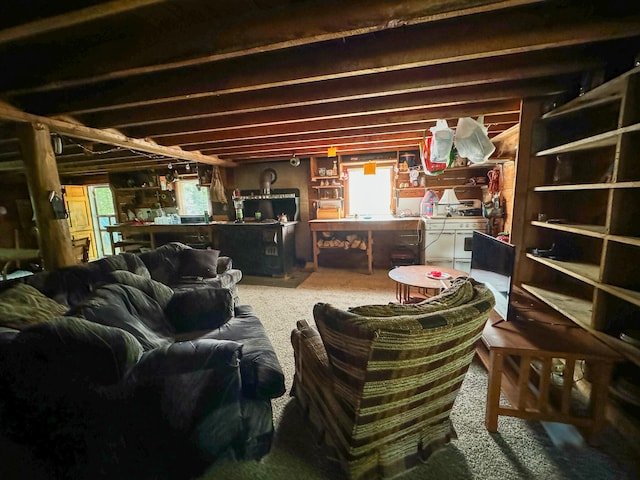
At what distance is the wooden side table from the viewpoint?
1281 millimetres

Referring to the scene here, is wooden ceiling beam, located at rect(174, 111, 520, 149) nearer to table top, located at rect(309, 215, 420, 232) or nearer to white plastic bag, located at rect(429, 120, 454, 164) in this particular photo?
white plastic bag, located at rect(429, 120, 454, 164)

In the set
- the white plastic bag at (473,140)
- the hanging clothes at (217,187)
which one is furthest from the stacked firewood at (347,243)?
the white plastic bag at (473,140)

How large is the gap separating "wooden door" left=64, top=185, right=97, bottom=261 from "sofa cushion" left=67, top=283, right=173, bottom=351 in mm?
6113

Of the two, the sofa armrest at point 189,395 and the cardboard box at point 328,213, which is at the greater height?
the cardboard box at point 328,213

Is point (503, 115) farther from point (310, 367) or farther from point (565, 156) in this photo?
point (310, 367)

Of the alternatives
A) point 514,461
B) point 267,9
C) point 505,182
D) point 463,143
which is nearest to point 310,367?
point 514,461

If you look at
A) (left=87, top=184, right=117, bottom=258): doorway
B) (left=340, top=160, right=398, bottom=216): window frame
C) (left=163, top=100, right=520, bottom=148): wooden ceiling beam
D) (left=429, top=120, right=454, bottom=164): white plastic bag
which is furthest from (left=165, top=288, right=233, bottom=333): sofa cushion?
(left=87, top=184, right=117, bottom=258): doorway

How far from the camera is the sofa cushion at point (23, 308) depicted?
1268 millimetres

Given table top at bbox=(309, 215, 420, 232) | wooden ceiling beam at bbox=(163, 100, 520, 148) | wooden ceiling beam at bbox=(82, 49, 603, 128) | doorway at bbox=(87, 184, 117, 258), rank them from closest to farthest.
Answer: wooden ceiling beam at bbox=(82, 49, 603, 128), wooden ceiling beam at bbox=(163, 100, 520, 148), table top at bbox=(309, 215, 420, 232), doorway at bbox=(87, 184, 117, 258)

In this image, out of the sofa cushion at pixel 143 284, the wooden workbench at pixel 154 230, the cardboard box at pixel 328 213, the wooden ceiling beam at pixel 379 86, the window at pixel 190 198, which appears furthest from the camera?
the window at pixel 190 198

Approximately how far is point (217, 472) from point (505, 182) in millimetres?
4237

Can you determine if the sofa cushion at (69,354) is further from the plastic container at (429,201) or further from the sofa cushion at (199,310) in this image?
the plastic container at (429,201)

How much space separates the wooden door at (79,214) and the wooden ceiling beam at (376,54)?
495cm

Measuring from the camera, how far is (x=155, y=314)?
5.96 feet
